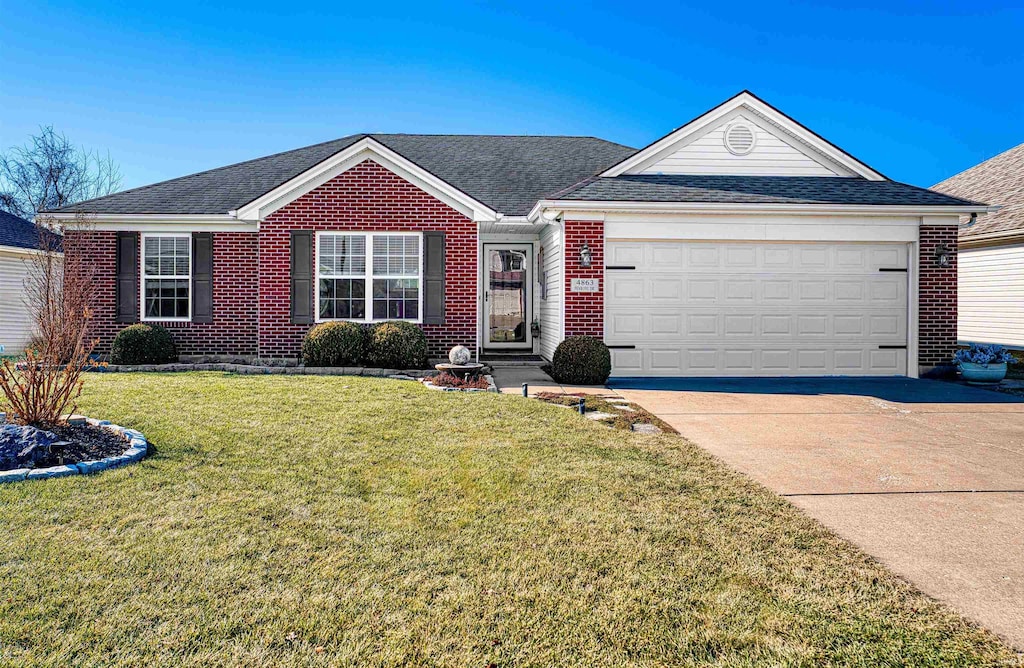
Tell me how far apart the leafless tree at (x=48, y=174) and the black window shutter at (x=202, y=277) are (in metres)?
22.4

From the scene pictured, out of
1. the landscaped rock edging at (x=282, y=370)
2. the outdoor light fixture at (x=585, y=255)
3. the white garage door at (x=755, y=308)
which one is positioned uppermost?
the outdoor light fixture at (x=585, y=255)

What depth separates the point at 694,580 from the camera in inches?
120

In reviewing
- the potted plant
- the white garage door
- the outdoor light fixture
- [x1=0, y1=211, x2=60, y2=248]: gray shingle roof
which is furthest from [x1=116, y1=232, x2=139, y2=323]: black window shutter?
the potted plant

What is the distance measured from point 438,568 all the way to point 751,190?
9.99 m

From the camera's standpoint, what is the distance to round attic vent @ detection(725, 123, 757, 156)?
11609 millimetres

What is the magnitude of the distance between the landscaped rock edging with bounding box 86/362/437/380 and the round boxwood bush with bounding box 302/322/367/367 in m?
0.34

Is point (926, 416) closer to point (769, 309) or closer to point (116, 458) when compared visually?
point (769, 309)

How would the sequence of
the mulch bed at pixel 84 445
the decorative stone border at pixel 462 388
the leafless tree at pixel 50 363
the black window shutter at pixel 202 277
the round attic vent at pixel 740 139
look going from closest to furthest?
the mulch bed at pixel 84 445 → the leafless tree at pixel 50 363 → the decorative stone border at pixel 462 388 → the round attic vent at pixel 740 139 → the black window shutter at pixel 202 277

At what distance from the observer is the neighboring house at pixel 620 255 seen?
10.8 m

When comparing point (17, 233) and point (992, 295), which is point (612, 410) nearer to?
point (992, 295)

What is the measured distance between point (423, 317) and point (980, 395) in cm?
910

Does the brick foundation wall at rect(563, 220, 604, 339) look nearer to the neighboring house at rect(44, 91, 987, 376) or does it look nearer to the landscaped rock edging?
the neighboring house at rect(44, 91, 987, 376)

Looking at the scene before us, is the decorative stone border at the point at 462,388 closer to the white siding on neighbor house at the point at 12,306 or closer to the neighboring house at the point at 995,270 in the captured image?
the neighboring house at the point at 995,270

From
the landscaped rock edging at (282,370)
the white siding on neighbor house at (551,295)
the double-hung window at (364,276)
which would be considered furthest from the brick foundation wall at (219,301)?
the white siding on neighbor house at (551,295)
